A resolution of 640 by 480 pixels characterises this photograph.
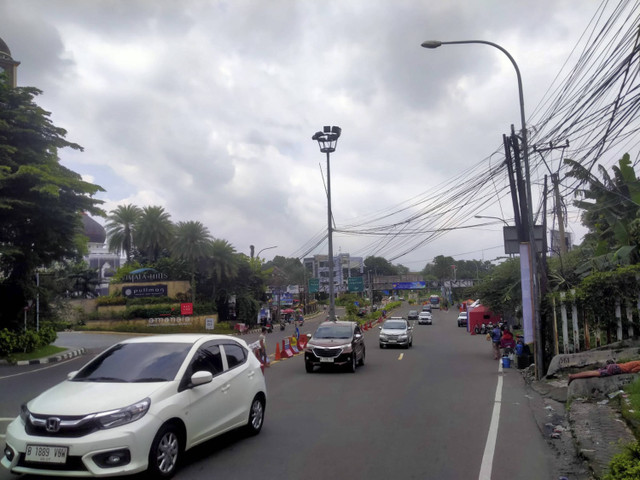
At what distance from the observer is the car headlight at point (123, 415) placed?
18.4 ft

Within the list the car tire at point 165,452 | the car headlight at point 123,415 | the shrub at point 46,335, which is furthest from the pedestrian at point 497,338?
the shrub at point 46,335

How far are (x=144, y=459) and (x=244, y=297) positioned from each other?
167 feet

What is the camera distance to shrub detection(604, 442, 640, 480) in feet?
15.6

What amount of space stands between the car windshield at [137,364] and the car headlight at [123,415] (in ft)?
1.96

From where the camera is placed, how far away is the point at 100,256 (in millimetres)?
116188

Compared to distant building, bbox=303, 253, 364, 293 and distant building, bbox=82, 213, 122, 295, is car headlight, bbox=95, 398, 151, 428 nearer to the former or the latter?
distant building, bbox=82, 213, 122, 295

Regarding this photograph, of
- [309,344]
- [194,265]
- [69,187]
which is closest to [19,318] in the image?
[69,187]

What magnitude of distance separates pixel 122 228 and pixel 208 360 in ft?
221

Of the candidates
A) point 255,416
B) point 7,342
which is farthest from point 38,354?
point 255,416

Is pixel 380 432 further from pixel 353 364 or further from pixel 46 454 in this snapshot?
pixel 353 364

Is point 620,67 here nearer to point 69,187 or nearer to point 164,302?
point 69,187

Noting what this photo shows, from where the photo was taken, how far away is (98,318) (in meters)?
54.2

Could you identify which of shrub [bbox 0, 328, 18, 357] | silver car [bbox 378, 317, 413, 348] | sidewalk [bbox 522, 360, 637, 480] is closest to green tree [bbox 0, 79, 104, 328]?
Answer: shrub [bbox 0, 328, 18, 357]

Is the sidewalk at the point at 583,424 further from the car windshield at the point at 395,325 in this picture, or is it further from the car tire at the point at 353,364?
the car windshield at the point at 395,325
